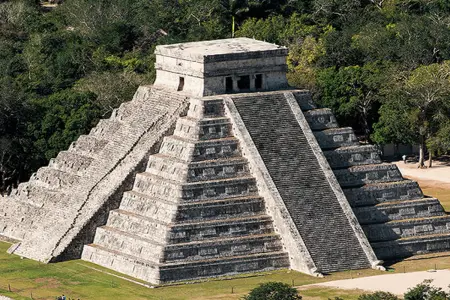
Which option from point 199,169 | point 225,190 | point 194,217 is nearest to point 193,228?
point 194,217

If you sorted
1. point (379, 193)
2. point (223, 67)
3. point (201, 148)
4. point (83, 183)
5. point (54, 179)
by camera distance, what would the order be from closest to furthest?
point (201, 148) < point (223, 67) < point (379, 193) < point (83, 183) < point (54, 179)

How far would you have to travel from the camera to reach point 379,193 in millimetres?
98688

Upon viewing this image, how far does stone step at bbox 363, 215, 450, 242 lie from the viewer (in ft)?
320

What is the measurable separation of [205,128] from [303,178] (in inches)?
203

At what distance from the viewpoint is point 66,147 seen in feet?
382

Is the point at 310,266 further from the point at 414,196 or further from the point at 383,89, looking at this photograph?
the point at 383,89

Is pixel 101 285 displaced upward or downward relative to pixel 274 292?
upward

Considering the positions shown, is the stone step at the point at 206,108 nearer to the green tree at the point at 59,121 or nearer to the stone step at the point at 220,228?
the stone step at the point at 220,228

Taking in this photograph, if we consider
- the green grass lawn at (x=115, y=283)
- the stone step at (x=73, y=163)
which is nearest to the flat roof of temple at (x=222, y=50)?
the stone step at (x=73, y=163)

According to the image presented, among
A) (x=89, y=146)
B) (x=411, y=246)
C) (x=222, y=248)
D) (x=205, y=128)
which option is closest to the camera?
(x=222, y=248)

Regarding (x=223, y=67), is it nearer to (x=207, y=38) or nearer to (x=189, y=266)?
(x=189, y=266)

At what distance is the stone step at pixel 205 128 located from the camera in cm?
9706

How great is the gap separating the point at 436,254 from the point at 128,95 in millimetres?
30042

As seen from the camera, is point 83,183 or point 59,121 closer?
point 83,183
